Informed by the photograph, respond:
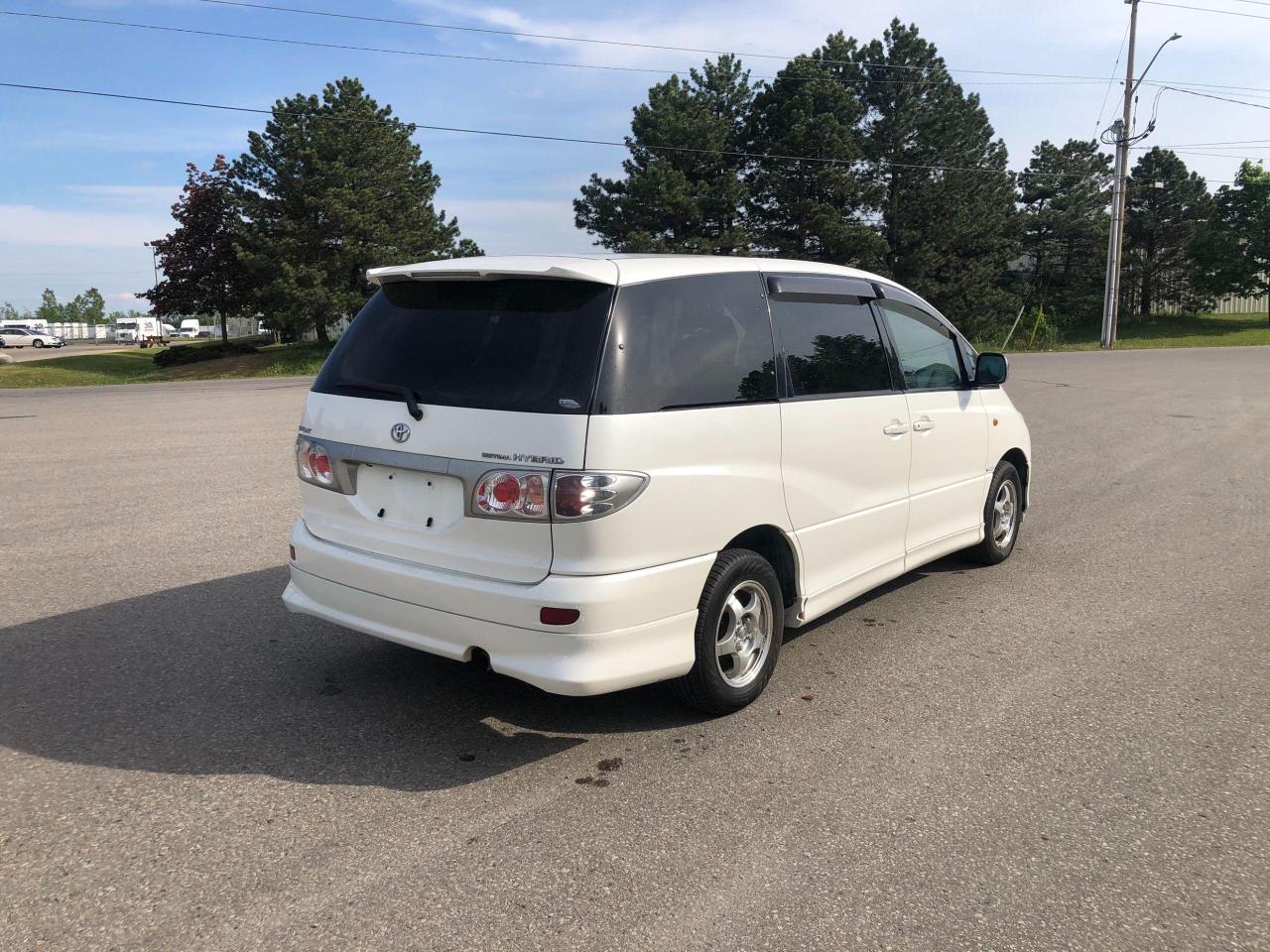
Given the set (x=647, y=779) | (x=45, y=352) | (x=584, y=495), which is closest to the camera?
(x=584, y=495)

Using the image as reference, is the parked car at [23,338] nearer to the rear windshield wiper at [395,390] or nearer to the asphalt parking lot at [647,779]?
the asphalt parking lot at [647,779]

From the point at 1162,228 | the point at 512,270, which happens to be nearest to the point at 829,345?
the point at 512,270

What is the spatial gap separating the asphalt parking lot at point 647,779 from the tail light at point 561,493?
1.00m

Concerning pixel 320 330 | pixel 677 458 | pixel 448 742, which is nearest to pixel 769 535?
pixel 677 458

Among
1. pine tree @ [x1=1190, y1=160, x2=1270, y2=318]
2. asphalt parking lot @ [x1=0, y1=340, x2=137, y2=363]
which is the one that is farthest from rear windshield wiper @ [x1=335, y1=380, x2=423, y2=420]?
pine tree @ [x1=1190, y1=160, x2=1270, y2=318]

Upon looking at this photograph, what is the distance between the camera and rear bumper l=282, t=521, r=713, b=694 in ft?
11.6

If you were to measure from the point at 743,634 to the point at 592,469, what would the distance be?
1.18 m

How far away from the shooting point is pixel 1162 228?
52844 millimetres

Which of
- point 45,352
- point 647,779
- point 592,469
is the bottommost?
point 647,779

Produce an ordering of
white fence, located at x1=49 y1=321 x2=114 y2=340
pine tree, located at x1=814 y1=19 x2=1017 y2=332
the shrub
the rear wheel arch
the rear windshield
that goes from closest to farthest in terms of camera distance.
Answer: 1. the rear windshield
2. the rear wheel arch
3. the shrub
4. pine tree, located at x1=814 y1=19 x2=1017 y2=332
5. white fence, located at x1=49 y1=321 x2=114 y2=340

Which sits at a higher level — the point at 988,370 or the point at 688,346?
the point at 688,346

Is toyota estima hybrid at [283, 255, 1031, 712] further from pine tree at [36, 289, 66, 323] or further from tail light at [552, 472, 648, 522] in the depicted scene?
pine tree at [36, 289, 66, 323]

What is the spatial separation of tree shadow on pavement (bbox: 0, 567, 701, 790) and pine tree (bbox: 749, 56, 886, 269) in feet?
129

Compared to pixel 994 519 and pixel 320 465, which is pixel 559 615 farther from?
pixel 994 519
